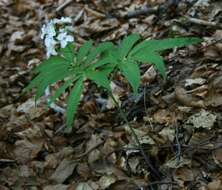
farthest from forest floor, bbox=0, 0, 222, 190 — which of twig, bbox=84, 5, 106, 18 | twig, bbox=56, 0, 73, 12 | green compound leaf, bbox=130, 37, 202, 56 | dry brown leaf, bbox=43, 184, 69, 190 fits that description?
twig, bbox=56, 0, 73, 12

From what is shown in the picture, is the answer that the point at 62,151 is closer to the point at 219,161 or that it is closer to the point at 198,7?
the point at 219,161

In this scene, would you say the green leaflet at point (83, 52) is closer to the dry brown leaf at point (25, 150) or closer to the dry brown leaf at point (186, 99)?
the dry brown leaf at point (186, 99)

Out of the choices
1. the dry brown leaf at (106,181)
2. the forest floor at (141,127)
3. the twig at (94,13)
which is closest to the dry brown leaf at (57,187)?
the forest floor at (141,127)

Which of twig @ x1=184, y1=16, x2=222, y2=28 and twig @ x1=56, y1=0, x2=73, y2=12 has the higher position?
twig @ x1=184, y1=16, x2=222, y2=28

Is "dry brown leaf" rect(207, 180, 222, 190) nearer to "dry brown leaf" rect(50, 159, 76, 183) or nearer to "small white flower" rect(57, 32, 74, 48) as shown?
"dry brown leaf" rect(50, 159, 76, 183)

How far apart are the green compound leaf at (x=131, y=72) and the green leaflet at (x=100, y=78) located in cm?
7

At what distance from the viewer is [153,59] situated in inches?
71.6

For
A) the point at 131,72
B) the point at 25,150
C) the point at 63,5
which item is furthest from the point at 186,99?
the point at 63,5

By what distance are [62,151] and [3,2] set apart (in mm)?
2985

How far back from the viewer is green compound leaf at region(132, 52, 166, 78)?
5.91 feet

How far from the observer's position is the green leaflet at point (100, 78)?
1.77m

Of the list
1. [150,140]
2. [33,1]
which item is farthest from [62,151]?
[33,1]

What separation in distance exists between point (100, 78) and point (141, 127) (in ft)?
2.77

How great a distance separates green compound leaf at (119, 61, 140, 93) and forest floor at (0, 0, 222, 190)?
66cm
